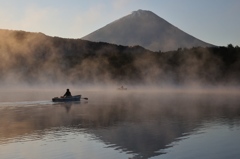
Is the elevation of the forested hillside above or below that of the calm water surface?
above

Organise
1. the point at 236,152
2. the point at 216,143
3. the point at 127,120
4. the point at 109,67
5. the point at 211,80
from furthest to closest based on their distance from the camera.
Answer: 1. the point at 109,67
2. the point at 211,80
3. the point at 127,120
4. the point at 216,143
5. the point at 236,152

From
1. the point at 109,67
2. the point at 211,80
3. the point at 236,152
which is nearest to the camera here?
the point at 236,152

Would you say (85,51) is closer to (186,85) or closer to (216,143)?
(186,85)

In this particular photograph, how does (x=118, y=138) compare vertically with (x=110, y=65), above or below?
below

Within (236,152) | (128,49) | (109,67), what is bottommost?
(236,152)

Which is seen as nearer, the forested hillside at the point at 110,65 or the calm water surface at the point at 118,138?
the calm water surface at the point at 118,138

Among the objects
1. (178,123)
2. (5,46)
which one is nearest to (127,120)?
(178,123)

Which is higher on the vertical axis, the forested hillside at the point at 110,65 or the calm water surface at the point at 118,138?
the forested hillside at the point at 110,65

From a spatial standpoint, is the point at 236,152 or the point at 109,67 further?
the point at 109,67

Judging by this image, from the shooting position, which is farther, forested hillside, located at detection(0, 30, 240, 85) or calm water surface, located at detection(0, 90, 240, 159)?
forested hillside, located at detection(0, 30, 240, 85)

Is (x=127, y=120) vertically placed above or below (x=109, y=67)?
below

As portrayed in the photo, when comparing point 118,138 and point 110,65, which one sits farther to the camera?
point 110,65

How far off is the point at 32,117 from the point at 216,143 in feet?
69.7

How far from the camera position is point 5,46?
6836 inches
